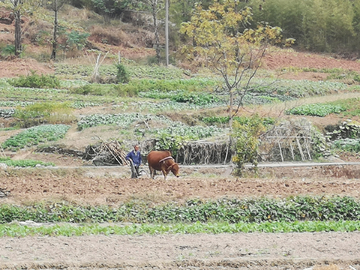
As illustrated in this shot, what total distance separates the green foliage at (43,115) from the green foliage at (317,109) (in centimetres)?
1114

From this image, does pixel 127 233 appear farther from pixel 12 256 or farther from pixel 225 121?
pixel 225 121

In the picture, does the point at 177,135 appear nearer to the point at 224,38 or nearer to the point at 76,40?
the point at 224,38

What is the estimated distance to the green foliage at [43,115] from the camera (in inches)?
1155

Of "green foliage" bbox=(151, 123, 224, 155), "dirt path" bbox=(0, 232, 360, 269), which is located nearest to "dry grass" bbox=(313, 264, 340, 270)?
"dirt path" bbox=(0, 232, 360, 269)

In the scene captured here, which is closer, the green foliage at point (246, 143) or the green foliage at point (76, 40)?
the green foliage at point (246, 143)

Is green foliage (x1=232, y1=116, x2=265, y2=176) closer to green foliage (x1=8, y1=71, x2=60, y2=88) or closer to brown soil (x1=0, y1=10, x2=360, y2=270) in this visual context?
brown soil (x1=0, y1=10, x2=360, y2=270)

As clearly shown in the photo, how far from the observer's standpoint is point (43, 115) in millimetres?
29750

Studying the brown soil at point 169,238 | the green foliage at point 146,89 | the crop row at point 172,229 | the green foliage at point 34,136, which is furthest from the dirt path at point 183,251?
the green foliage at point 146,89

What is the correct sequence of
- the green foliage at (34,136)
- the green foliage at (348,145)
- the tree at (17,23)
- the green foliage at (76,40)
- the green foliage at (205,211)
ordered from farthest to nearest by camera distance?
the green foliage at (76,40) < the tree at (17,23) < the green foliage at (348,145) < the green foliage at (34,136) < the green foliage at (205,211)

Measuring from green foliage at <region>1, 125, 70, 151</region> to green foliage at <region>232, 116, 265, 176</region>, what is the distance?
27.6ft

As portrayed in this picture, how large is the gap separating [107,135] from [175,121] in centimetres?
466

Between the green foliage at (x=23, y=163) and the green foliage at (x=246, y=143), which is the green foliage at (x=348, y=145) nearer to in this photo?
the green foliage at (x=246, y=143)

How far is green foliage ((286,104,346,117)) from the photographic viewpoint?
105 feet

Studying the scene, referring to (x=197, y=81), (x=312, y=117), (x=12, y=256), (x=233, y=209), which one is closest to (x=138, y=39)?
(x=197, y=81)
